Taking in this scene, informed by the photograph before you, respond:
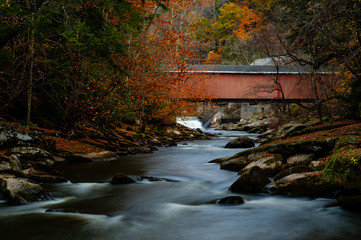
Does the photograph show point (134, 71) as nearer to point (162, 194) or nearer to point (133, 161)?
point (133, 161)

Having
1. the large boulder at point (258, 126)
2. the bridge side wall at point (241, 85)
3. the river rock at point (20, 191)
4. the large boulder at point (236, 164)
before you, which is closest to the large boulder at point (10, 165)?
the river rock at point (20, 191)

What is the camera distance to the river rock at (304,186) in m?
4.89

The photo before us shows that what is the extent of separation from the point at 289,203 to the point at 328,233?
1.13 m

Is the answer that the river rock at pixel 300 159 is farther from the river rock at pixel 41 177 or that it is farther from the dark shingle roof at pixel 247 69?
the dark shingle roof at pixel 247 69

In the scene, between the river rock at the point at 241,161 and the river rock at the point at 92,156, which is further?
the river rock at the point at 92,156

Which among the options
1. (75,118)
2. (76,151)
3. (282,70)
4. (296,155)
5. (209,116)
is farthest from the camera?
(209,116)

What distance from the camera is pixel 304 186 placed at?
16.5 feet

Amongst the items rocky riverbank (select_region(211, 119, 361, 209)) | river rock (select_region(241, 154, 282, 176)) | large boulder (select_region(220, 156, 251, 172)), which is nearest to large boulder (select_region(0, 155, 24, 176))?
rocky riverbank (select_region(211, 119, 361, 209))

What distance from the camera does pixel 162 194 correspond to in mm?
5883

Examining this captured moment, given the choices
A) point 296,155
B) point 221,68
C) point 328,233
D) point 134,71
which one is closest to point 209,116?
point 221,68

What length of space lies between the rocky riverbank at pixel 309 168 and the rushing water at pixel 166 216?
19 cm

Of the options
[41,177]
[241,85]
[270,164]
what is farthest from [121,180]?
[241,85]

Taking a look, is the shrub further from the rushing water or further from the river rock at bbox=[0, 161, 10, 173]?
the river rock at bbox=[0, 161, 10, 173]

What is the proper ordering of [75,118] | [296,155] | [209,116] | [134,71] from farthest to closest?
[209,116]
[134,71]
[75,118]
[296,155]
